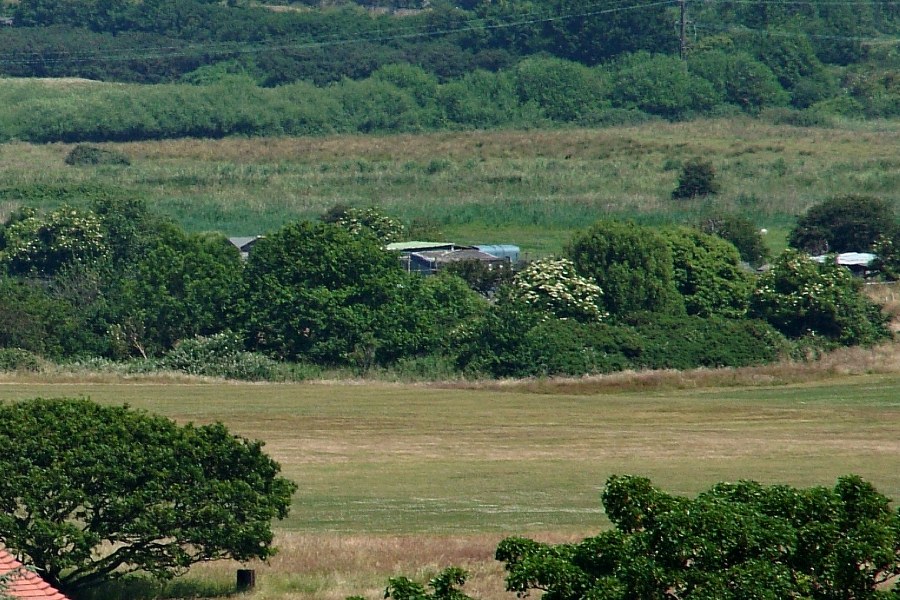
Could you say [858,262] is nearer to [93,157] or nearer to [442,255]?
[442,255]

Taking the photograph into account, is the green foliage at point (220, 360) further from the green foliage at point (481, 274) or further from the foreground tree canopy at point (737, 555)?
the foreground tree canopy at point (737, 555)

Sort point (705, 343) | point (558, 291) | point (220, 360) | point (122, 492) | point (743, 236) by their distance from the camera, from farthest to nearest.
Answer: point (743, 236), point (558, 291), point (705, 343), point (220, 360), point (122, 492)

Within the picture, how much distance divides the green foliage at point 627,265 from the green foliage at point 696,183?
4197 centimetres

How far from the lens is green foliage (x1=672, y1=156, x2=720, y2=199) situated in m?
137

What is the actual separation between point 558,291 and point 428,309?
7.02 metres

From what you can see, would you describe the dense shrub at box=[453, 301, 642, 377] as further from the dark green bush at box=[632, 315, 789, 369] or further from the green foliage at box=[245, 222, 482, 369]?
the green foliage at box=[245, 222, 482, 369]

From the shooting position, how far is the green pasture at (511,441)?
138 ft

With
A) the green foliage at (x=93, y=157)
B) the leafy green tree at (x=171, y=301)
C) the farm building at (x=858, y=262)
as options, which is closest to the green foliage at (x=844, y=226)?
the farm building at (x=858, y=262)

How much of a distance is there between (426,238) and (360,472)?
216 ft

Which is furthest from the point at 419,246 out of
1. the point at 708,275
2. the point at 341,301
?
the point at 341,301

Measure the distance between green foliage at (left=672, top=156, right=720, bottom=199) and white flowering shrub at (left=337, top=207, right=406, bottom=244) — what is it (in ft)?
109

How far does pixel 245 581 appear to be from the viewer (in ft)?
108

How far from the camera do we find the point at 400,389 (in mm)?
68812

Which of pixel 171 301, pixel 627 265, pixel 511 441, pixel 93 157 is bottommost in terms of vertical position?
pixel 93 157
